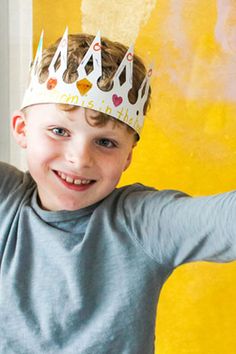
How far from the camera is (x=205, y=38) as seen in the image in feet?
4.34

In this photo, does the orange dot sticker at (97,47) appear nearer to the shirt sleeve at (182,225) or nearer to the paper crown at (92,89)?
the paper crown at (92,89)

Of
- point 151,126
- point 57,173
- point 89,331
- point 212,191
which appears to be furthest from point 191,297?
point 57,173

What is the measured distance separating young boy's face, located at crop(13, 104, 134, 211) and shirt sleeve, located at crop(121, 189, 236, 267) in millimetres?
67

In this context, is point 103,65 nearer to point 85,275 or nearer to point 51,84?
point 51,84

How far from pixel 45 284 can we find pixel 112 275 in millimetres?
112

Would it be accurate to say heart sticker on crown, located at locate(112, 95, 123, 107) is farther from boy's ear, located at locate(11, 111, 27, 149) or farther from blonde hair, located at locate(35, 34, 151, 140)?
boy's ear, located at locate(11, 111, 27, 149)

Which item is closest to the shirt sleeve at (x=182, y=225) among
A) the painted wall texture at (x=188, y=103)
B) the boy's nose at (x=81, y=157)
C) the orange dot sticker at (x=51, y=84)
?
the boy's nose at (x=81, y=157)

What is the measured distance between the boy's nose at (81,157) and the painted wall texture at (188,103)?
1.91 ft

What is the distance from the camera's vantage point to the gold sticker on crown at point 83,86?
32.7 inches

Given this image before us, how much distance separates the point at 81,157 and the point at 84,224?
0.13 m

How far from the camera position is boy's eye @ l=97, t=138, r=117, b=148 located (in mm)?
852

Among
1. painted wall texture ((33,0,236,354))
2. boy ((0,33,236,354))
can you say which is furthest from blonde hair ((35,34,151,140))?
painted wall texture ((33,0,236,354))

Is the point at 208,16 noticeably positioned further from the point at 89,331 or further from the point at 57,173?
the point at 89,331

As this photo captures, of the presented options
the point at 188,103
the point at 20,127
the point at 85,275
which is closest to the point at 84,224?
the point at 85,275
